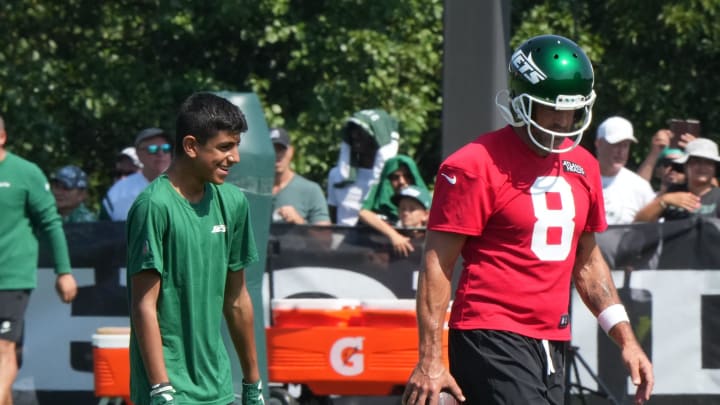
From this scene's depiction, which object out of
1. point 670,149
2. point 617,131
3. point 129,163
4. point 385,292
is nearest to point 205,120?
point 385,292

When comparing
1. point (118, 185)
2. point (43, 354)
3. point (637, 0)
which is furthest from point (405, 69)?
point (43, 354)

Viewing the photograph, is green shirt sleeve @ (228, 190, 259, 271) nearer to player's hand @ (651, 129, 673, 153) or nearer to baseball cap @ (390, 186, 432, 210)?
baseball cap @ (390, 186, 432, 210)

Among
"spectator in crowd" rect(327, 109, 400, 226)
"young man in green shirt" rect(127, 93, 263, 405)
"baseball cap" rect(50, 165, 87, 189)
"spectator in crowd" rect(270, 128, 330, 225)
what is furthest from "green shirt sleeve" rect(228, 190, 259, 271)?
"baseball cap" rect(50, 165, 87, 189)

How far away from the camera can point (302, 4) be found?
17125 millimetres

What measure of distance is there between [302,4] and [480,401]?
12.4 m

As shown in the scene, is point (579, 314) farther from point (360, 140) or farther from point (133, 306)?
point (133, 306)

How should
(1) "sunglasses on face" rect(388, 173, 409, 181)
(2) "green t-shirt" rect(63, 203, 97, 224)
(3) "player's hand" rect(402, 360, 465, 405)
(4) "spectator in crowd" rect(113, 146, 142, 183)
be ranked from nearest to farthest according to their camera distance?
(3) "player's hand" rect(402, 360, 465, 405), (1) "sunglasses on face" rect(388, 173, 409, 181), (2) "green t-shirt" rect(63, 203, 97, 224), (4) "spectator in crowd" rect(113, 146, 142, 183)

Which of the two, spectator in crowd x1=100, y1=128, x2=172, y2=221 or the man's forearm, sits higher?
the man's forearm

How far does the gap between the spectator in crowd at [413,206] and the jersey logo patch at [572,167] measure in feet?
13.3

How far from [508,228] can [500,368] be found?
1.58 ft

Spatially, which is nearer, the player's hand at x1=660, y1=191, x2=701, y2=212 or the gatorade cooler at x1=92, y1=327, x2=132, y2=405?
the gatorade cooler at x1=92, y1=327, x2=132, y2=405

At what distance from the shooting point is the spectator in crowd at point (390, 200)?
30.4 feet

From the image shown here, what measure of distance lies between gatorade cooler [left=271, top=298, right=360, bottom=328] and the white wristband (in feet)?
10.4

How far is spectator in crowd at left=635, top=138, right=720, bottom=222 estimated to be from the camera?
9328mm
